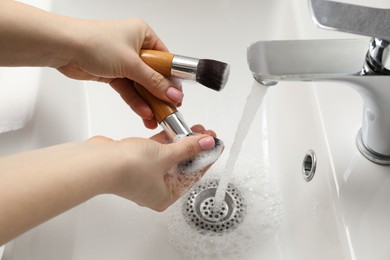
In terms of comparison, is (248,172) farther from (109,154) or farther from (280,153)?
(109,154)

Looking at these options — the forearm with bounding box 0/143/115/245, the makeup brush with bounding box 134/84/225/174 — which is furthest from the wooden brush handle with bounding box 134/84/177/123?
the forearm with bounding box 0/143/115/245

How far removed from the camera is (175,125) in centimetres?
44

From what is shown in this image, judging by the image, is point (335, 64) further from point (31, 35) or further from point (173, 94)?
point (31, 35)

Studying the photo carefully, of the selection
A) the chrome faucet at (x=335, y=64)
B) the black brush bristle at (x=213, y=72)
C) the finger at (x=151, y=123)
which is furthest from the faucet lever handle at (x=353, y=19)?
the finger at (x=151, y=123)

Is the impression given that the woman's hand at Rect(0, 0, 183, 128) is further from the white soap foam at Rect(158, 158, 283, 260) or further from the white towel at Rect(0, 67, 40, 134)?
the white soap foam at Rect(158, 158, 283, 260)

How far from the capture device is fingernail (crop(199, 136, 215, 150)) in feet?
1.34

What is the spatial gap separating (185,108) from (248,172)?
0.40 feet

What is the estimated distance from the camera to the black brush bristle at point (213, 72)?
0.42m

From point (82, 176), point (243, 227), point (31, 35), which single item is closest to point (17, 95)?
point (31, 35)

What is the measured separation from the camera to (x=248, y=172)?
1.73 ft

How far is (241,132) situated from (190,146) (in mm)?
59

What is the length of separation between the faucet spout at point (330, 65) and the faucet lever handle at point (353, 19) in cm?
3

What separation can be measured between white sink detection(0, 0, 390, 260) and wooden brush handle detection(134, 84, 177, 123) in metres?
0.04

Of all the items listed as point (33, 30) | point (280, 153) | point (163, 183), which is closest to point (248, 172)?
point (280, 153)
